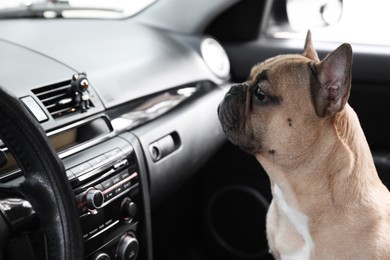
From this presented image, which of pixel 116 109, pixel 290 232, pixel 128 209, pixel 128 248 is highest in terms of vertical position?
pixel 116 109

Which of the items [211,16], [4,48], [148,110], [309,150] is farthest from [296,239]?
[211,16]

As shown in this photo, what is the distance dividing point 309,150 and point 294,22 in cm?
149

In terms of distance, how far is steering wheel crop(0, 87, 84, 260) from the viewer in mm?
1282

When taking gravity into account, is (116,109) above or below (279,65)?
below

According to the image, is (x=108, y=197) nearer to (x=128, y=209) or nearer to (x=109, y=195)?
(x=109, y=195)

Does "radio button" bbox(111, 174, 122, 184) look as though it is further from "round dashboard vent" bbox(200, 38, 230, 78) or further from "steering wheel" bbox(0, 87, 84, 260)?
"round dashboard vent" bbox(200, 38, 230, 78)

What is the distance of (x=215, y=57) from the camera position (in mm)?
2973

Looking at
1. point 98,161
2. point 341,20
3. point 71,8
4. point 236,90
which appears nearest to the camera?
point 98,161

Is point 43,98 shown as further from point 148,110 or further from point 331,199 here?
point 331,199

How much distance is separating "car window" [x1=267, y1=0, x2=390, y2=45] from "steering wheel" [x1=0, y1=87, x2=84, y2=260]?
6.67 ft

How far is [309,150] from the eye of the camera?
185 centimetres

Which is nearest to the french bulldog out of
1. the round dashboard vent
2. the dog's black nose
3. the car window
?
the dog's black nose

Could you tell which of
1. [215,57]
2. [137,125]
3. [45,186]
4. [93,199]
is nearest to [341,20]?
[215,57]

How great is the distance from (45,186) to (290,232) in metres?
0.95
